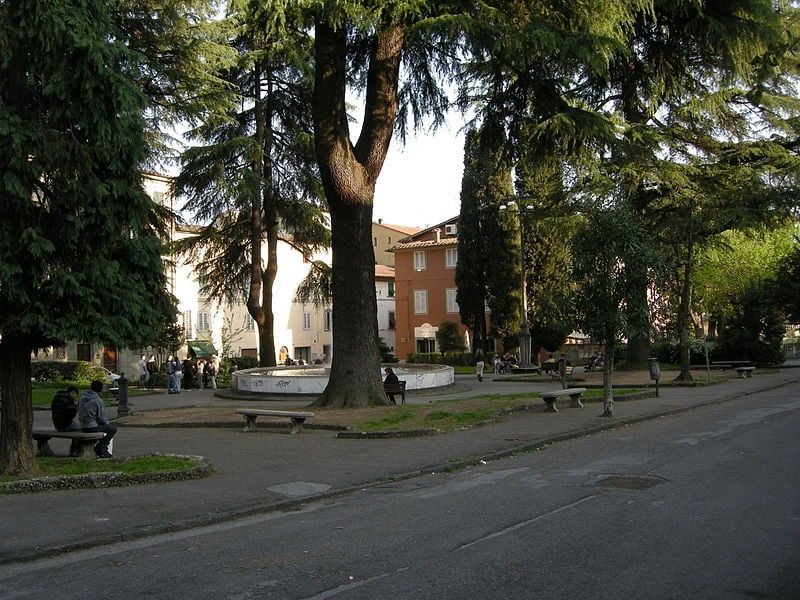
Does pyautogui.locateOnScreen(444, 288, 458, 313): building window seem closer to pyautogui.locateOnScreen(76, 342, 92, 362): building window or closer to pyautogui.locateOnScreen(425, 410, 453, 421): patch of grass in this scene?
pyautogui.locateOnScreen(76, 342, 92, 362): building window

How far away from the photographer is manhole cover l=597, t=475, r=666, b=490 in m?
9.73

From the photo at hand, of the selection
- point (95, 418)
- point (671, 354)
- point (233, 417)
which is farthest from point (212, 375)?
point (671, 354)

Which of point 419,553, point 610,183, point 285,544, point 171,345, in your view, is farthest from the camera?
point 171,345

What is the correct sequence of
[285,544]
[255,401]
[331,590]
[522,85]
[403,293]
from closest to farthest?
1. [331,590]
2. [285,544]
3. [522,85]
4. [255,401]
5. [403,293]

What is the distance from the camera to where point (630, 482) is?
32.9 feet

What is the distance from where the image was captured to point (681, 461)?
38.0ft

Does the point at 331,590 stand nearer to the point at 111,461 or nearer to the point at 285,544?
the point at 285,544

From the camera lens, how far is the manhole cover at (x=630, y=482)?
9734 mm

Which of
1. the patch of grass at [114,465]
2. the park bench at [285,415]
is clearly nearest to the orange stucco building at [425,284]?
the park bench at [285,415]

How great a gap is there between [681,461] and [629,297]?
6.45m

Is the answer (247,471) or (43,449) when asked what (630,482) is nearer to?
(247,471)

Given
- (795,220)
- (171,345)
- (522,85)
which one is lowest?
(171,345)

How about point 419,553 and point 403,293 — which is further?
point 403,293

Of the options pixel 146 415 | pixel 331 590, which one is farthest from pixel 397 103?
pixel 331 590
